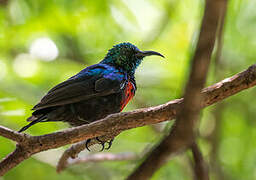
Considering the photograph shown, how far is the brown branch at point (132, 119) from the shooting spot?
264 centimetres

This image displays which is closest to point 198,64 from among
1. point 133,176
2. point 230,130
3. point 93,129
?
point 133,176

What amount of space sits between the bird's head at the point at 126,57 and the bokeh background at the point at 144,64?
710mm

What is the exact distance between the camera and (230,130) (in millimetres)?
5996

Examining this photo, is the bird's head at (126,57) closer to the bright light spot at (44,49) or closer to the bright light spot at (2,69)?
the bright light spot at (44,49)

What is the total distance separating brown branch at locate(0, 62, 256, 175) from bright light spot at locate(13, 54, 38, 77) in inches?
119

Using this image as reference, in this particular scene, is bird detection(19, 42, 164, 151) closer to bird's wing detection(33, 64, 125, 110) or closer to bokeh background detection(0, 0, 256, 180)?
bird's wing detection(33, 64, 125, 110)

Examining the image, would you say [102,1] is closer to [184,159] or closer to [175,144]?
[184,159]

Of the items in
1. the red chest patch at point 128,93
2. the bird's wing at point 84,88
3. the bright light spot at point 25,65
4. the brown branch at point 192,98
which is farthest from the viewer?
the bright light spot at point 25,65

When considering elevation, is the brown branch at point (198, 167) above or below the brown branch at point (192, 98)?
above

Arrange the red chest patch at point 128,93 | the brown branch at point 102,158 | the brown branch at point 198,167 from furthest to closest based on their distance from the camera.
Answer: the brown branch at point 102,158 → the red chest patch at point 128,93 → the brown branch at point 198,167

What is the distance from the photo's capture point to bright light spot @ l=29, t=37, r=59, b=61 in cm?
618

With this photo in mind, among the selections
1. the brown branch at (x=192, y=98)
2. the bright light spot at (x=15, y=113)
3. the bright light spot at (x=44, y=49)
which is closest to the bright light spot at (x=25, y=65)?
the bright light spot at (x=44, y=49)

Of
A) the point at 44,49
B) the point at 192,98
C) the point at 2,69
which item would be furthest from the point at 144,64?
the point at 192,98

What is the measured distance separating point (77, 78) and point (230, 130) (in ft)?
9.15
